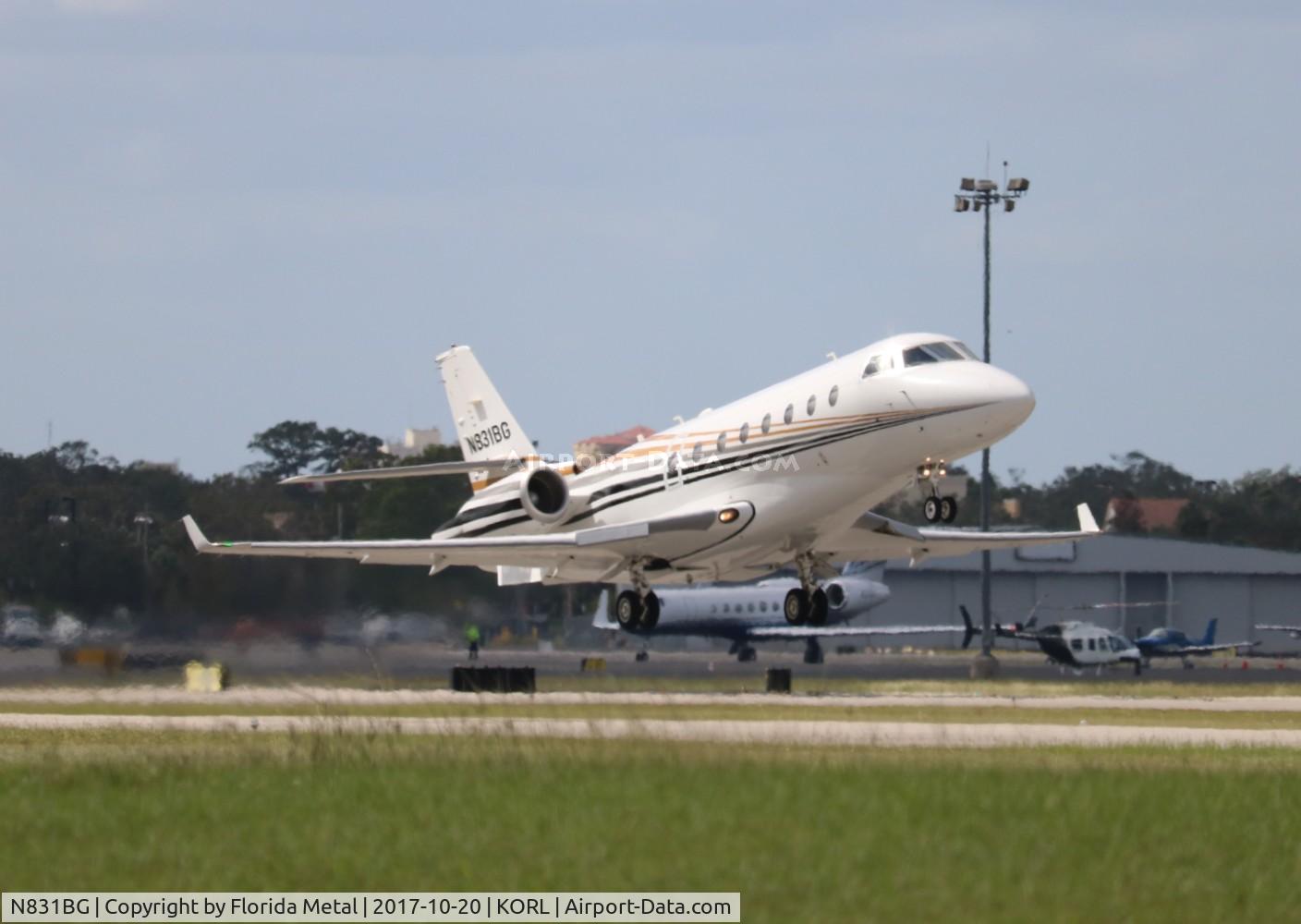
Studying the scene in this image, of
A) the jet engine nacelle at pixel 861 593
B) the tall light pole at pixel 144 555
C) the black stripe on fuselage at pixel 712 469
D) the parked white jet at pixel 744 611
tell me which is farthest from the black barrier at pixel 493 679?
the jet engine nacelle at pixel 861 593

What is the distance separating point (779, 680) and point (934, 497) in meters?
11.2

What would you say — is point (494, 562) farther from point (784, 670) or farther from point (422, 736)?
point (422, 736)

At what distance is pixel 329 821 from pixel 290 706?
1462cm

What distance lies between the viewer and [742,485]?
28.0 m

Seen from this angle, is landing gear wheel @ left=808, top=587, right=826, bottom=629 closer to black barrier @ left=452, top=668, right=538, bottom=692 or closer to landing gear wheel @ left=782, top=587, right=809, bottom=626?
landing gear wheel @ left=782, top=587, right=809, bottom=626

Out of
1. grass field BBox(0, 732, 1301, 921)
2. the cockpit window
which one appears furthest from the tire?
grass field BBox(0, 732, 1301, 921)

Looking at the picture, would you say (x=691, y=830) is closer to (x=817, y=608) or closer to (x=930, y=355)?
(x=930, y=355)

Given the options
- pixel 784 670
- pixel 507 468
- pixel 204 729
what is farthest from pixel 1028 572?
pixel 204 729

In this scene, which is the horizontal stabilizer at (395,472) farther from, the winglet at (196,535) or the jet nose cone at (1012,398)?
the jet nose cone at (1012,398)

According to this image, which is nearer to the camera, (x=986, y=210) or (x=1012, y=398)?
(x=1012, y=398)

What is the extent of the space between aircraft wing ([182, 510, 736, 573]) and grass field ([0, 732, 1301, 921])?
12.9 m

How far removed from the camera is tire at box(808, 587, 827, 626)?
29.2m

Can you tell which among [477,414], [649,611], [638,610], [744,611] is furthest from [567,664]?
[649,611]

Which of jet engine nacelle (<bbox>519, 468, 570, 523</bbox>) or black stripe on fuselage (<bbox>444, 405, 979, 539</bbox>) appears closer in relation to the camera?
black stripe on fuselage (<bbox>444, 405, 979, 539</bbox>)
